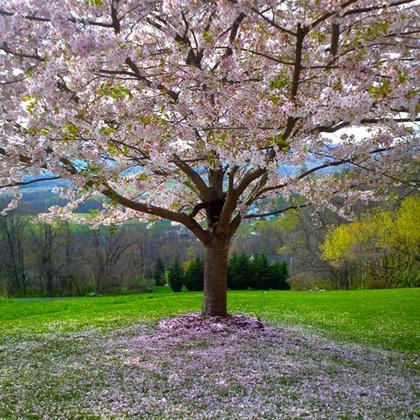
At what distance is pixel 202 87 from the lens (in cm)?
784

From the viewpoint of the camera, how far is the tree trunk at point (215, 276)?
10617mm

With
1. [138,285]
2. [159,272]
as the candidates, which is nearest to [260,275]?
[138,285]

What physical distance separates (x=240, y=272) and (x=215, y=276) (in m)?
30.3

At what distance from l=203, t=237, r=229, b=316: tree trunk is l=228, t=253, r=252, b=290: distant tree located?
29.9m

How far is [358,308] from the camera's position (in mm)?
16766

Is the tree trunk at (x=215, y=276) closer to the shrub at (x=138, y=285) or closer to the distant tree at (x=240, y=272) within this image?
the distant tree at (x=240, y=272)

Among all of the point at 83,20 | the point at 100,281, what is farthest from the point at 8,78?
the point at 100,281

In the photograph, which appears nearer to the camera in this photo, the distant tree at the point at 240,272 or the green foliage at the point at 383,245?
the green foliage at the point at 383,245

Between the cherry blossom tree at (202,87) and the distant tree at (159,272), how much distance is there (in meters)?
46.9

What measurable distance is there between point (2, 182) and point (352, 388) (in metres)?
7.06

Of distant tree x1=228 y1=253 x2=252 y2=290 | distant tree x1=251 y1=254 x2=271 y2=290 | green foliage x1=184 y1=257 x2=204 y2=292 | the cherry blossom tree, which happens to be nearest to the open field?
the cherry blossom tree

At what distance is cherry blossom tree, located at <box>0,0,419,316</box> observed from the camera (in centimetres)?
579

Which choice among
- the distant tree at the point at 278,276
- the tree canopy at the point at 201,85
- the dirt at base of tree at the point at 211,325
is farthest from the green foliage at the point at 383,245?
the tree canopy at the point at 201,85

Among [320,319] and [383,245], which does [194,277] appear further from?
[320,319]
